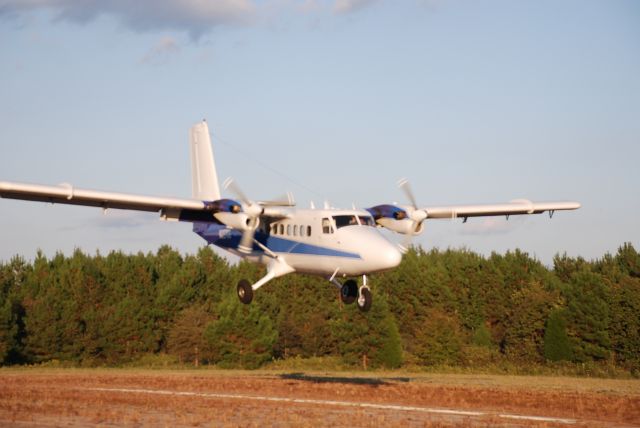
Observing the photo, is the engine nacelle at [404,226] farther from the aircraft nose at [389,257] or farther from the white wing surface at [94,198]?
the white wing surface at [94,198]

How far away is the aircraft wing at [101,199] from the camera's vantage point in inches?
1185

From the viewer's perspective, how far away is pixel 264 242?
34281 millimetres

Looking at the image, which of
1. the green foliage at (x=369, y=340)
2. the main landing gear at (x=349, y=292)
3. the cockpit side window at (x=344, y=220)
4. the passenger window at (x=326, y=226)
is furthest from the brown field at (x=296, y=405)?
the green foliage at (x=369, y=340)

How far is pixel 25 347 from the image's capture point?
77312 millimetres

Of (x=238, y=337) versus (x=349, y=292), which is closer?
(x=349, y=292)

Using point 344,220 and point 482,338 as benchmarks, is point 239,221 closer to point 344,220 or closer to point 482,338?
point 344,220

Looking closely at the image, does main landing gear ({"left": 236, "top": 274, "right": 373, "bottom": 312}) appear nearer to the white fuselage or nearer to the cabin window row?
the white fuselage

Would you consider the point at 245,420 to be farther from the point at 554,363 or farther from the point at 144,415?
the point at 554,363

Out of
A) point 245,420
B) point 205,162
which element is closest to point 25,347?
point 205,162

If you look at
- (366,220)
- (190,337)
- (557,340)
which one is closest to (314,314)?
(190,337)

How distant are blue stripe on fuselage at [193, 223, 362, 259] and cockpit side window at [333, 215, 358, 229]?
3.10 feet

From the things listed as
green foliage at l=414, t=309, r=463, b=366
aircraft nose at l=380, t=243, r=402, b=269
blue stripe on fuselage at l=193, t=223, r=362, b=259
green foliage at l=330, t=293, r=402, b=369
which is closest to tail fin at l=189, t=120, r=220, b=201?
blue stripe on fuselage at l=193, t=223, r=362, b=259

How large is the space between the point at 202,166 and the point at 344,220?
1085cm

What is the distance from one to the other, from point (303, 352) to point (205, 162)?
4410cm
